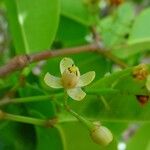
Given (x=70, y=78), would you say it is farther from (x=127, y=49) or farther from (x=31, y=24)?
(x=127, y=49)

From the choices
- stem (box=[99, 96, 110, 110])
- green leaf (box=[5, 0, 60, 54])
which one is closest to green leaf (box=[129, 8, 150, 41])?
green leaf (box=[5, 0, 60, 54])

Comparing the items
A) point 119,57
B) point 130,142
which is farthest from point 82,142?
point 119,57

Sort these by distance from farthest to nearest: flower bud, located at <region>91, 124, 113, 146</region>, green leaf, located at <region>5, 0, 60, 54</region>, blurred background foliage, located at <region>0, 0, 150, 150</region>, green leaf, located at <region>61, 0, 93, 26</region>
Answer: green leaf, located at <region>61, 0, 93, 26</region> → green leaf, located at <region>5, 0, 60, 54</region> → blurred background foliage, located at <region>0, 0, 150, 150</region> → flower bud, located at <region>91, 124, 113, 146</region>

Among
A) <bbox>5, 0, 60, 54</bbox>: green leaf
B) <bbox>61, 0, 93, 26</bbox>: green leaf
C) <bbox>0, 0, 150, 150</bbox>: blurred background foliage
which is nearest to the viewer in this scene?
<bbox>0, 0, 150, 150</bbox>: blurred background foliage

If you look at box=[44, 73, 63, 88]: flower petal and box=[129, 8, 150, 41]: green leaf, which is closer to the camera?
box=[44, 73, 63, 88]: flower petal

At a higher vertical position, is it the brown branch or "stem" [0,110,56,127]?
the brown branch

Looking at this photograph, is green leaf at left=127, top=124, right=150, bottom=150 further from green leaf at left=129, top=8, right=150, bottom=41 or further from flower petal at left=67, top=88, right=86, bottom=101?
green leaf at left=129, top=8, right=150, bottom=41

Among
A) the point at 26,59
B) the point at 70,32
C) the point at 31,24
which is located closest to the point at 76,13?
the point at 70,32

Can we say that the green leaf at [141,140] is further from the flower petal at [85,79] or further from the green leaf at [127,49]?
the green leaf at [127,49]
